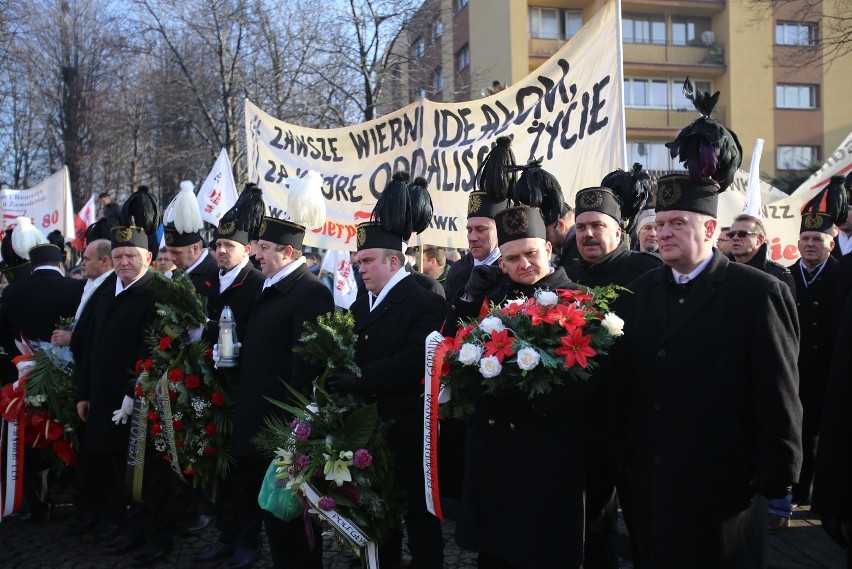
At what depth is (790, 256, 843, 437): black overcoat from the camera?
21.2 feet

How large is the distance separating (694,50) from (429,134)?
31.4 m

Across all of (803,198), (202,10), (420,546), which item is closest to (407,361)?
(420,546)

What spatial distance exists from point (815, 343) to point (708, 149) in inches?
140

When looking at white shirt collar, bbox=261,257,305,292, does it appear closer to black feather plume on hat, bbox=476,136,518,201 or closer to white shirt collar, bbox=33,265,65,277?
black feather plume on hat, bbox=476,136,518,201

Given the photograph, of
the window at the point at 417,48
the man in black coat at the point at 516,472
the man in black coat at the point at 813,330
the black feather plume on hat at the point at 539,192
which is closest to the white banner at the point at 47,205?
the window at the point at 417,48

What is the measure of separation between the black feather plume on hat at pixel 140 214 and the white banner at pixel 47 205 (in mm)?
8633

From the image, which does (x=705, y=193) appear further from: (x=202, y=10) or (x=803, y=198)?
(x=202, y=10)

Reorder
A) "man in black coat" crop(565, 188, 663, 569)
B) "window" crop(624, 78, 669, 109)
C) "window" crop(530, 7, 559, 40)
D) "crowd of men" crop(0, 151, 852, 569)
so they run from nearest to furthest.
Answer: "crowd of men" crop(0, 151, 852, 569) < "man in black coat" crop(565, 188, 663, 569) < "window" crop(530, 7, 559, 40) < "window" crop(624, 78, 669, 109)

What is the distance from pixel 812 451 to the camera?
655 cm

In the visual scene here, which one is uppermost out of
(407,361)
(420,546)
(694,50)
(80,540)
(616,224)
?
(694,50)

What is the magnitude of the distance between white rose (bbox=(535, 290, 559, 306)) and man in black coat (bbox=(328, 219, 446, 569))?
3.84 feet

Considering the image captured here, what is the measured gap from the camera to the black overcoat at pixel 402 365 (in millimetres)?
4613

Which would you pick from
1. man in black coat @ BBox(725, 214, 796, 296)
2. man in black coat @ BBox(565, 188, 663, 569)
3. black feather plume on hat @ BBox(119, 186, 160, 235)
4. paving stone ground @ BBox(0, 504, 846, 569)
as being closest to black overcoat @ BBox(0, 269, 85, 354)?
black feather plume on hat @ BBox(119, 186, 160, 235)

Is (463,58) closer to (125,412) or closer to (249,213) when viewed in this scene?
(249,213)
